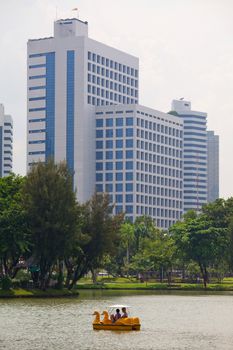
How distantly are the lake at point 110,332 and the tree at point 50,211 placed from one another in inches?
867

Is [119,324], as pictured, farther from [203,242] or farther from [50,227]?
[203,242]

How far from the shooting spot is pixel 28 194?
12875 centimetres

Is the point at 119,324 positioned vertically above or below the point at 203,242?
below

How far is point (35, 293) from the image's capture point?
128 metres

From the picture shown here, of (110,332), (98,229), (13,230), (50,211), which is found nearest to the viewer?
(110,332)

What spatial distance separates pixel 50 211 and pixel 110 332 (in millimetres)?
57224

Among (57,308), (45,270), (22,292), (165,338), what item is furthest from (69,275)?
(165,338)

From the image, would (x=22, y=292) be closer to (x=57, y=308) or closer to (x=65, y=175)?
(x=65, y=175)

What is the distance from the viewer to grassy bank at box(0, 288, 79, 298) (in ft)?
398

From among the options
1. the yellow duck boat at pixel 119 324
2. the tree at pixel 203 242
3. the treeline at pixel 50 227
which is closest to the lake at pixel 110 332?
the yellow duck boat at pixel 119 324

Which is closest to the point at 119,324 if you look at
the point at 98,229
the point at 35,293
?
the point at 35,293

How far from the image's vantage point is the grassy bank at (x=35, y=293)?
121 m

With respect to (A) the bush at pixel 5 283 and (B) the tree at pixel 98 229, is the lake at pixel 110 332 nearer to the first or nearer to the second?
(A) the bush at pixel 5 283

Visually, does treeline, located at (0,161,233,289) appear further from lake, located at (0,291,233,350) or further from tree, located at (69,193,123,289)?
lake, located at (0,291,233,350)
